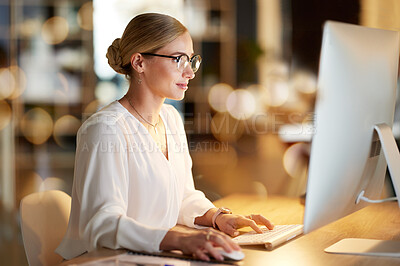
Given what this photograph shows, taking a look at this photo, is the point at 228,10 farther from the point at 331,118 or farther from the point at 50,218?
the point at 331,118

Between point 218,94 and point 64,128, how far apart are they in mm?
1606

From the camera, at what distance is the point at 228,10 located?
4773mm

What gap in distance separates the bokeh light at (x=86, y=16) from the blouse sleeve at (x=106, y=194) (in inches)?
110

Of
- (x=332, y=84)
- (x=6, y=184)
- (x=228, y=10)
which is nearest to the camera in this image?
(x=332, y=84)

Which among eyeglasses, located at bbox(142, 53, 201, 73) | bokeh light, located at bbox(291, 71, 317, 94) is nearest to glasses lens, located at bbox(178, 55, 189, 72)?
eyeglasses, located at bbox(142, 53, 201, 73)

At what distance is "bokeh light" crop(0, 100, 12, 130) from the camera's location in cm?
354

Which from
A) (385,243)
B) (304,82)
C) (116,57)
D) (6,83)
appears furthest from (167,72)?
(304,82)

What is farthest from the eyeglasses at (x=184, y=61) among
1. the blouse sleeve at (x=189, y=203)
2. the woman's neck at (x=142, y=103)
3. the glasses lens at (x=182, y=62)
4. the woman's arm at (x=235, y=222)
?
the woman's arm at (x=235, y=222)

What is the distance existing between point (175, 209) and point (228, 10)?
11.6 feet

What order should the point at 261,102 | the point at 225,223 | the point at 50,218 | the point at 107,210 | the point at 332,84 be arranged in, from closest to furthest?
the point at 332,84
the point at 107,210
the point at 225,223
the point at 50,218
the point at 261,102

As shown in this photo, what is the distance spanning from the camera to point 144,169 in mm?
1461

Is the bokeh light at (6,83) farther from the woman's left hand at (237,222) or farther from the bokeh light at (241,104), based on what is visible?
the woman's left hand at (237,222)

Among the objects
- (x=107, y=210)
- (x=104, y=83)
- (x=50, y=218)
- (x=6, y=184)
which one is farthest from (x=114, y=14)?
(x=107, y=210)

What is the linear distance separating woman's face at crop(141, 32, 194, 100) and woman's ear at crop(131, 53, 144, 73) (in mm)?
15
